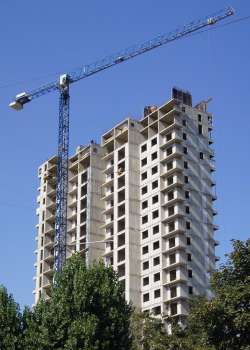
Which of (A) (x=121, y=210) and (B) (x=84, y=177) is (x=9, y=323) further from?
(B) (x=84, y=177)

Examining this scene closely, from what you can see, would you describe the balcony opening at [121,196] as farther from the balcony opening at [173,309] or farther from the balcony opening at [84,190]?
the balcony opening at [173,309]

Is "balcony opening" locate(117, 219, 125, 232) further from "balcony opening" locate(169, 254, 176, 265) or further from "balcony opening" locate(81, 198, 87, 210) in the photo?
"balcony opening" locate(169, 254, 176, 265)

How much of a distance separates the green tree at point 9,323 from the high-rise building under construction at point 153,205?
137 ft

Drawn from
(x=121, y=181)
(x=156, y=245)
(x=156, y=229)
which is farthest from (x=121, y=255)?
(x=121, y=181)

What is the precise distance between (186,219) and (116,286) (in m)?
50.9

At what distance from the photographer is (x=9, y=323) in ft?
169

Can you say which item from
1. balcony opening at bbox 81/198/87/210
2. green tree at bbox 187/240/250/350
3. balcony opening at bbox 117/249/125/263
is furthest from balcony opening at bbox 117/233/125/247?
green tree at bbox 187/240/250/350

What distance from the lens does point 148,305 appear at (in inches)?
3890

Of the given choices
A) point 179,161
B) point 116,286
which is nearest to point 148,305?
point 179,161

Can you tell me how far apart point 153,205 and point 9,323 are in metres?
54.8

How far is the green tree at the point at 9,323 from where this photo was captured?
49875 millimetres

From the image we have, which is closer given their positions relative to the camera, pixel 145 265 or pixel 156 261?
pixel 156 261

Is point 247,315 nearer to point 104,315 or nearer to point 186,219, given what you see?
point 104,315

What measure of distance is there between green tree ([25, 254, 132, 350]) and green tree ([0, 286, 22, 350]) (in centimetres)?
104
